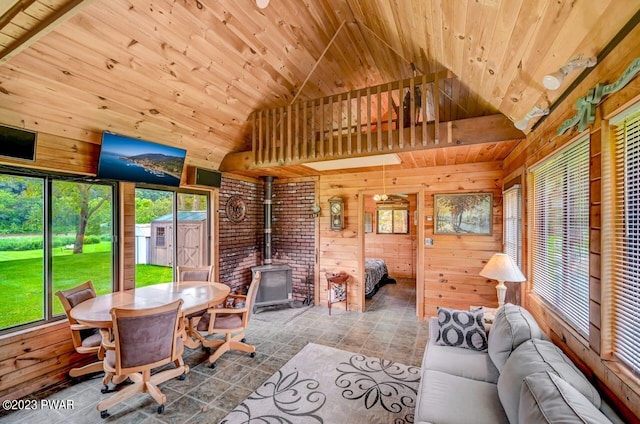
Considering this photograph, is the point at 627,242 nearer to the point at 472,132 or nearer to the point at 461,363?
the point at 461,363

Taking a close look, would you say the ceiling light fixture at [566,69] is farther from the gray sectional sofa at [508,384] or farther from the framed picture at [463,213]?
the framed picture at [463,213]

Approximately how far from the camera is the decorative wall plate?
505 cm

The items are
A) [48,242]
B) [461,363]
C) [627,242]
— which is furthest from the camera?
[48,242]

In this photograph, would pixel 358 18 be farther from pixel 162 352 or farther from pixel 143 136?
pixel 162 352

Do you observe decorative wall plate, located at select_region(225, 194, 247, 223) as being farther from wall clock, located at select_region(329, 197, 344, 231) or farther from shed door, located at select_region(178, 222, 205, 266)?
wall clock, located at select_region(329, 197, 344, 231)

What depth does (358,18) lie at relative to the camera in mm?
3439

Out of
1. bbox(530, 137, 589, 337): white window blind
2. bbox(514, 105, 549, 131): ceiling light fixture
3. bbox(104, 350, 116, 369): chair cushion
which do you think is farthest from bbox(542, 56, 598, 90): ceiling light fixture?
bbox(104, 350, 116, 369): chair cushion

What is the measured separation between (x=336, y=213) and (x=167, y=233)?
2808 mm

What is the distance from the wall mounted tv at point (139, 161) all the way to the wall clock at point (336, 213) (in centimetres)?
260

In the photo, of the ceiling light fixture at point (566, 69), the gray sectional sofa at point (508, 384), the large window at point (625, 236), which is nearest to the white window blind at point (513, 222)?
the gray sectional sofa at point (508, 384)

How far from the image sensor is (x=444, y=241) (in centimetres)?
441

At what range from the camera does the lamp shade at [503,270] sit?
2.74 meters

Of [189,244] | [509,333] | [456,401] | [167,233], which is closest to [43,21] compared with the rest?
[167,233]

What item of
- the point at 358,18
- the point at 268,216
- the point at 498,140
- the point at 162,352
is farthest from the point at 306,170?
the point at 162,352
